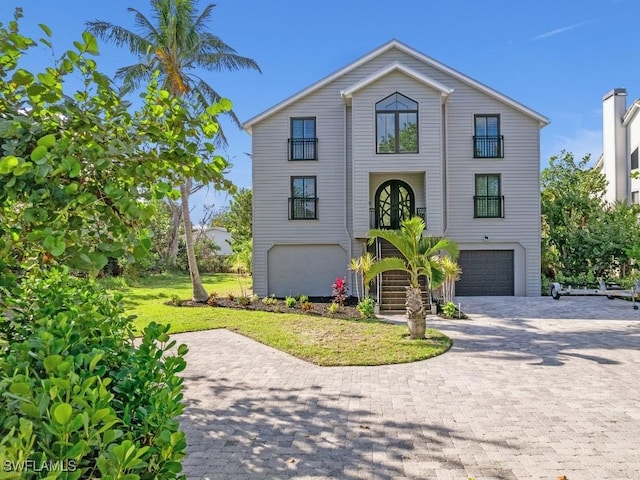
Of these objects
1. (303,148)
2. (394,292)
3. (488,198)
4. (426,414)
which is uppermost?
(303,148)

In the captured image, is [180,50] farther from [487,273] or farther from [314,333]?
[487,273]

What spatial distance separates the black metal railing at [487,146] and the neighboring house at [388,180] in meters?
0.04

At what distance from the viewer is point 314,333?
35.8 ft

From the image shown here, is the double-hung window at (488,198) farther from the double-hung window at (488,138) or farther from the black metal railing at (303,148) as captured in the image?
the black metal railing at (303,148)

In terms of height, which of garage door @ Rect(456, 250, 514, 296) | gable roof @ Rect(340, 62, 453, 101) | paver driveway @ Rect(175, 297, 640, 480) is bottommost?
paver driveway @ Rect(175, 297, 640, 480)

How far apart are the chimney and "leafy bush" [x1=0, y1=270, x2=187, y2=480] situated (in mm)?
28528

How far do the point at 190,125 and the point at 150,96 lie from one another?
1.23ft

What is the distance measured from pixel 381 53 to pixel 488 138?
5877 millimetres

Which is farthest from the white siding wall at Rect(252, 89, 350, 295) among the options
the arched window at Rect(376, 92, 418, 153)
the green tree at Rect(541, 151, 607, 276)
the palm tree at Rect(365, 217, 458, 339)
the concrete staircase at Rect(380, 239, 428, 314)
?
the green tree at Rect(541, 151, 607, 276)

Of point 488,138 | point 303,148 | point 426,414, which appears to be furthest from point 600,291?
point 426,414

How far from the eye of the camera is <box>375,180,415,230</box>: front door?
1864 cm

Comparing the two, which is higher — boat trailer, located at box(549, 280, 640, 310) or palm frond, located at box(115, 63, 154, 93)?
palm frond, located at box(115, 63, 154, 93)

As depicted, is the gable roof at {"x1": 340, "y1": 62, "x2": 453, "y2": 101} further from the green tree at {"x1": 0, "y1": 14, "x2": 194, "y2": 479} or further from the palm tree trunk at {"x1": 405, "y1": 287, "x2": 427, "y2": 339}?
the green tree at {"x1": 0, "y1": 14, "x2": 194, "y2": 479}

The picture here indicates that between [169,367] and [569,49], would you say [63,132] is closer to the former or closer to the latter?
[169,367]
